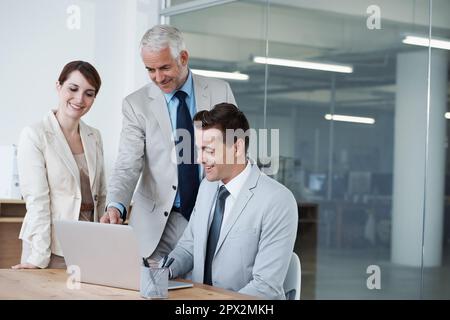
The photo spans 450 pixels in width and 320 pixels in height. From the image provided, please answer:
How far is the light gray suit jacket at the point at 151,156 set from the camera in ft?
10.9

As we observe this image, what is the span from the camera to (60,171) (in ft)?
10.9

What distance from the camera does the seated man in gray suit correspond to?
2.59 meters

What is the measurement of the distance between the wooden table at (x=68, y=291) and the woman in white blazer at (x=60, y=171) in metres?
0.47

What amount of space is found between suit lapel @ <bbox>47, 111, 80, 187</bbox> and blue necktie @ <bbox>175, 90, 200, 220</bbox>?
1.59ft

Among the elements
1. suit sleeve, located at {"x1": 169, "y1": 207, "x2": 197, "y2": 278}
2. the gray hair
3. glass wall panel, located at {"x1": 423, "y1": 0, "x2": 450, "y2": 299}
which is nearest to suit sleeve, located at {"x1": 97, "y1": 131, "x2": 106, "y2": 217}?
the gray hair

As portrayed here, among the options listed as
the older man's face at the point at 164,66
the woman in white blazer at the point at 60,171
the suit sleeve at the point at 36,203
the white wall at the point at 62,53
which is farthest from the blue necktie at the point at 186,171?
the white wall at the point at 62,53

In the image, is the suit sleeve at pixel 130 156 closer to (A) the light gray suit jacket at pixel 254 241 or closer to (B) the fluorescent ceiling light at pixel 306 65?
(A) the light gray suit jacket at pixel 254 241

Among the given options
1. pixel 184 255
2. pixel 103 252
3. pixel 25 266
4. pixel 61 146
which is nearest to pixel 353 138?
pixel 61 146

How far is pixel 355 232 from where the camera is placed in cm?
461

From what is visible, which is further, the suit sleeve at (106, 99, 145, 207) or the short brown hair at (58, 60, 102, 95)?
the short brown hair at (58, 60, 102, 95)

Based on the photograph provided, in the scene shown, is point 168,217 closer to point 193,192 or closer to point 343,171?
point 193,192

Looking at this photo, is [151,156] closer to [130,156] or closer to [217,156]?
[130,156]

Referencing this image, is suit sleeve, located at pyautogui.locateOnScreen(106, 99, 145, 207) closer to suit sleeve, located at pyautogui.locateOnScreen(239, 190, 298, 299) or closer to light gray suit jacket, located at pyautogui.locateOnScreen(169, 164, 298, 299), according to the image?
light gray suit jacket, located at pyautogui.locateOnScreen(169, 164, 298, 299)
